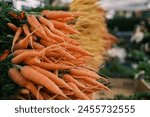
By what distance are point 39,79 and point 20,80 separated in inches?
3.0

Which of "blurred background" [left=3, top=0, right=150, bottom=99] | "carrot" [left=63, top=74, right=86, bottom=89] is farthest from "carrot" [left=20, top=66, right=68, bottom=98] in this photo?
"blurred background" [left=3, top=0, right=150, bottom=99]

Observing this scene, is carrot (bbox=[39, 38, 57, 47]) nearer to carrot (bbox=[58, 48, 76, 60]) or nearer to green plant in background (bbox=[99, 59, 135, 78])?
carrot (bbox=[58, 48, 76, 60])

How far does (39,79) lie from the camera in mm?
1480

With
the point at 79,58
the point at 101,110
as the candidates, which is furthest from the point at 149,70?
the point at 101,110

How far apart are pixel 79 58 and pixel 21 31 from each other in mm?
320

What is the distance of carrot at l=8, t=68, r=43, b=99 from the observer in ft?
4.75

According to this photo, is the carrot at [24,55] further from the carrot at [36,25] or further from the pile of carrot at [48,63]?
the carrot at [36,25]

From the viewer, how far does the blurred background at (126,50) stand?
102 inches

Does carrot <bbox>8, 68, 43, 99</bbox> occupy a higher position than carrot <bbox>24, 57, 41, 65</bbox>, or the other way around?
carrot <bbox>24, 57, 41, 65</bbox>

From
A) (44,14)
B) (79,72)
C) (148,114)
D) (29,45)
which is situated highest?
(44,14)

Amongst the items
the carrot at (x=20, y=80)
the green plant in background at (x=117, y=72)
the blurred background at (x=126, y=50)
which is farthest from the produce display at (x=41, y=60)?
the green plant in background at (x=117, y=72)

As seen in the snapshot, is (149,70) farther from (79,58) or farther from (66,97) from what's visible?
(66,97)

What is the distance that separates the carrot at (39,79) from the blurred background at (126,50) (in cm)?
68

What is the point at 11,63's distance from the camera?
1.49 m
